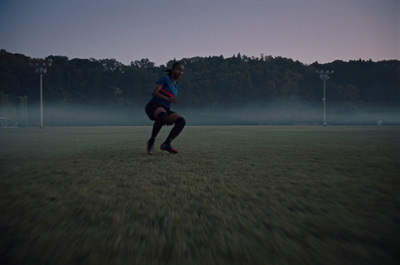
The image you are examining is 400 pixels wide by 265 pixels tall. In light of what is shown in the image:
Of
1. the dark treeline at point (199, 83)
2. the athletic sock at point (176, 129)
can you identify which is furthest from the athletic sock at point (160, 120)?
the dark treeline at point (199, 83)

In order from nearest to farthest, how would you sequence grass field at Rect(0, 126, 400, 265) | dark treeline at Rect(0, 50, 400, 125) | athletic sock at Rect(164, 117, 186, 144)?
grass field at Rect(0, 126, 400, 265), athletic sock at Rect(164, 117, 186, 144), dark treeline at Rect(0, 50, 400, 125)

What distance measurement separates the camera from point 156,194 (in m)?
1.79

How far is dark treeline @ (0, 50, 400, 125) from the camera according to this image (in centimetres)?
5781

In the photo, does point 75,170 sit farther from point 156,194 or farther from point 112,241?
point 112,241

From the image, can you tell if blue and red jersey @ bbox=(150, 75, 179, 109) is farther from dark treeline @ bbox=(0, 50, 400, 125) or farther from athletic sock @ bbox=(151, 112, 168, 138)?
dark treeline @ bbox=(0, 50, 400, 125)

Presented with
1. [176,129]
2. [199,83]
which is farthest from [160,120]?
[199,83]

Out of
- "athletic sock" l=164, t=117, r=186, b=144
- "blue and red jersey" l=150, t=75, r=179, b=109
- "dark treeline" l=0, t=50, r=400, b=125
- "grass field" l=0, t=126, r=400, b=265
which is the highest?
"dark treeline" l=0, t=50, r=400, b=125

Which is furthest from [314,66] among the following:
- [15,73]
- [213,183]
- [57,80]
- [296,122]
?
[213,183]

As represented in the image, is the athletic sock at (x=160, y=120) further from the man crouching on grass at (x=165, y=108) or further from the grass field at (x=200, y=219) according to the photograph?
the grass field at (x=200, y=219)

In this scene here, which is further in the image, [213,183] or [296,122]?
[296,122]

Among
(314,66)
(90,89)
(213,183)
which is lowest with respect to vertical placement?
(213,183)

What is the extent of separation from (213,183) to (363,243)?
1.26m

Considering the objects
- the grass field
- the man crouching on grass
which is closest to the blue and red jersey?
the man crouching on grass

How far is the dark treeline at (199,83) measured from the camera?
5781cm
